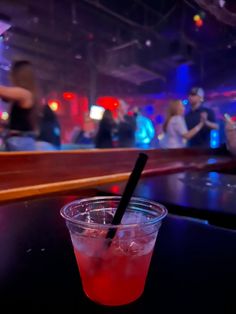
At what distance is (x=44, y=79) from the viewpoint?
7176 mm

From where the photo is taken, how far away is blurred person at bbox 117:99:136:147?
148 inches

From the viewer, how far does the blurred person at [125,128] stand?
12.3 feet

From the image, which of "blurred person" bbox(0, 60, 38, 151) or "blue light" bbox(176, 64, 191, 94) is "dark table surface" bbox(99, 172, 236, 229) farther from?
"blue light" bbox(176, 64, 191, 94)

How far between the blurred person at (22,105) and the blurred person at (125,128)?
163cm

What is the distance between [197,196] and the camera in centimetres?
98

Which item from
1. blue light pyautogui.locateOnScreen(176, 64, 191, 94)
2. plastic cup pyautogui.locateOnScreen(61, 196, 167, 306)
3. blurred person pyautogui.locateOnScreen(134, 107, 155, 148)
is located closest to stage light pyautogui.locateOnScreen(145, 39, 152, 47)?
blue light pyautogui.locateOnScreen(176, 64, 191, 94)

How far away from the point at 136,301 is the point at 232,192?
0.76m

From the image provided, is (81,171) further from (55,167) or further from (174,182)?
(174,182)

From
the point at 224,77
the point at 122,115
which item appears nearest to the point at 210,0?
the point at 122,115

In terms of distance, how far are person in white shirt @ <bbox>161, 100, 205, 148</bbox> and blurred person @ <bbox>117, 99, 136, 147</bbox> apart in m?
0.62

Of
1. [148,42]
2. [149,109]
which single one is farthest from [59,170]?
[149,109]

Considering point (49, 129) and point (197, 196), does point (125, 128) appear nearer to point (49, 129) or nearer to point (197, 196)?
point (49, 129)

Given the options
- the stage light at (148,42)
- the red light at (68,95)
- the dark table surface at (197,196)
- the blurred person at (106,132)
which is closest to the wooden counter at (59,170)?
the dark table surface at (197,196)

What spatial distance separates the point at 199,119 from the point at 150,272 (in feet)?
10.4
